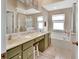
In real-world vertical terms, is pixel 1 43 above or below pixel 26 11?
below

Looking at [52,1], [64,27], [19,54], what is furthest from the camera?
[64,27]

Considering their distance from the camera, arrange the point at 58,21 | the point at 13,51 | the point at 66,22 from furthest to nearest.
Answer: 1. the point at 58,21
2. the point at 66,22
3. the point at 13,51

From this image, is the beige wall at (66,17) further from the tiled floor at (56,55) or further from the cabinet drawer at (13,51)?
the cabinet drawer at (13,51)

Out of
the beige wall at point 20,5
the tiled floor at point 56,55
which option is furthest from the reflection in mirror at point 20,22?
the tiled floor at point 56,55

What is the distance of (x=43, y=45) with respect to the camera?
4.06 meters

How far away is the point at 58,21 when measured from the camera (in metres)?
5.96

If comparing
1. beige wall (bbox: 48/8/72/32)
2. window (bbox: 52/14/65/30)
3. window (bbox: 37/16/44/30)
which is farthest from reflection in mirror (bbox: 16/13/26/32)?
window (bbox: 52/14/65/30)

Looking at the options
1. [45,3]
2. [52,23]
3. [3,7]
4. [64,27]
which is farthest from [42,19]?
[3,7]

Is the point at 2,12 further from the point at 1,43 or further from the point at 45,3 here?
the point at 45,3

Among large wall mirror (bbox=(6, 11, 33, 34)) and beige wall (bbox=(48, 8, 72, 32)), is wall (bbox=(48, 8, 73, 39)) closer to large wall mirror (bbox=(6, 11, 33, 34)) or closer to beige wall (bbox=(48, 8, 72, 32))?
beige wall (bbox=(48, 8, 72, 32))

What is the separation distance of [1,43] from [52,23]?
17.8 feet

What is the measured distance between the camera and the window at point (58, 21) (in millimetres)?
5766

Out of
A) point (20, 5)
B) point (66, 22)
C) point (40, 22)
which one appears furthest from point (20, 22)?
point (66, 22)

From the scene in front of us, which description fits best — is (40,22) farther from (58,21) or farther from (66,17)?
(66,17)
